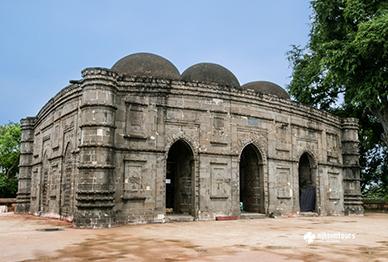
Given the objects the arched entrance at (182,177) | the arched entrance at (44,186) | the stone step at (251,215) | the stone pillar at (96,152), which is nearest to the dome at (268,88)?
the arched entrance at (182,177)

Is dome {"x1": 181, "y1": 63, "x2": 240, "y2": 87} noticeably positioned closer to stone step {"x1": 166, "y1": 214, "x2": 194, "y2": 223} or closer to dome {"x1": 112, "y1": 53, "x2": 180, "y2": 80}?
dome {"x1": 112, "y1": 53, "x2": 180, "y2": 80}

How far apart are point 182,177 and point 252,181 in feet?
8.67

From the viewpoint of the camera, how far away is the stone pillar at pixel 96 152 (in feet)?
29.7

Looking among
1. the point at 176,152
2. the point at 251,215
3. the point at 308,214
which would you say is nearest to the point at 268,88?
the point at 308,214

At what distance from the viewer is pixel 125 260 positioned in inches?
191

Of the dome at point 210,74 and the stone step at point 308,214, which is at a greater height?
the dome at point 210,74

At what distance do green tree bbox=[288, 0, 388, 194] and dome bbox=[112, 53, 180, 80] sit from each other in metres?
6.63

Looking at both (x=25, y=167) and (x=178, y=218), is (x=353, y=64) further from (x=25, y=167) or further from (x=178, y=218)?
(x=25, y=167)

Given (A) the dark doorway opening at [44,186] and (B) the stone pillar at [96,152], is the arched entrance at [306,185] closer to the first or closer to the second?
(B) the stone pillar at [96,152]

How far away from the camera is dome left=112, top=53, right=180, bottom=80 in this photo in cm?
1238

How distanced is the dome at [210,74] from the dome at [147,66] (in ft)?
2.15

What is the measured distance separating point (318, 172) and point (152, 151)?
702 cm

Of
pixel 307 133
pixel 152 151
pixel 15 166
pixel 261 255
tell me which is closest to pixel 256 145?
pixel 307 133

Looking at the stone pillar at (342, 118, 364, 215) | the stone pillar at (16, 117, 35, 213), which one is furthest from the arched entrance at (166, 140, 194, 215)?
the stone pillar at (342, 118, 364, 215)
